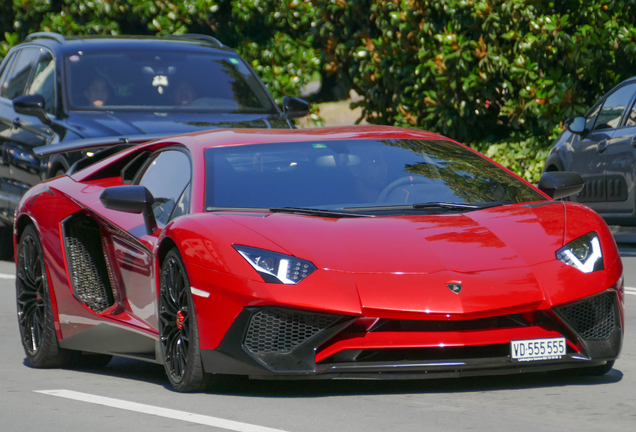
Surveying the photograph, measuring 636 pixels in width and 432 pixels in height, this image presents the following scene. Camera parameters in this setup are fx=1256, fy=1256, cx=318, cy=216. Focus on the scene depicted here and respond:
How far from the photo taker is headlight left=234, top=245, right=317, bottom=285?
5238mm

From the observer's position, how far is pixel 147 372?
671cm

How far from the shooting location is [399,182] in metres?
6.29

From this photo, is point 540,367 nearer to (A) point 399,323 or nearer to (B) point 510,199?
(A) point 399,323

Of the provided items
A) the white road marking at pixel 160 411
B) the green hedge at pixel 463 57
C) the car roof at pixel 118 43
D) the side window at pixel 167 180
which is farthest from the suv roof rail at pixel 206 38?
the white road marking at pixel 160 411

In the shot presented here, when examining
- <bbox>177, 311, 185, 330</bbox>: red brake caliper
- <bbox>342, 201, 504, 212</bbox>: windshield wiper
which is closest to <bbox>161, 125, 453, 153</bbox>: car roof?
<bbox>342, 201, 504, 212</bbox>: windshield wiper

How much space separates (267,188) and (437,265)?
1140 millimetres

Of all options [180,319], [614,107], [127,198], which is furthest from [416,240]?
[614,107]

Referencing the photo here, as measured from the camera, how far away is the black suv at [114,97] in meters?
10.5

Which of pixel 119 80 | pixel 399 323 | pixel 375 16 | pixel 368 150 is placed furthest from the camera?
pixel 375 16

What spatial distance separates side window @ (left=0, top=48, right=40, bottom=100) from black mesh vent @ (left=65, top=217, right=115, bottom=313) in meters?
5.34

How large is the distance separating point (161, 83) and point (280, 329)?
6.30 meters

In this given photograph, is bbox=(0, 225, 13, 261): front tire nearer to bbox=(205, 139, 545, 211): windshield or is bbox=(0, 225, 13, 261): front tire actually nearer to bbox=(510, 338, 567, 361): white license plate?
bbox=(205, 139, 545, 211): windshield

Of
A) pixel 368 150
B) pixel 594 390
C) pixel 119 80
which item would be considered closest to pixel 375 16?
pixel 119 80

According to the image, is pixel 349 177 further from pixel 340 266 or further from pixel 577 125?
pixel 577 125
